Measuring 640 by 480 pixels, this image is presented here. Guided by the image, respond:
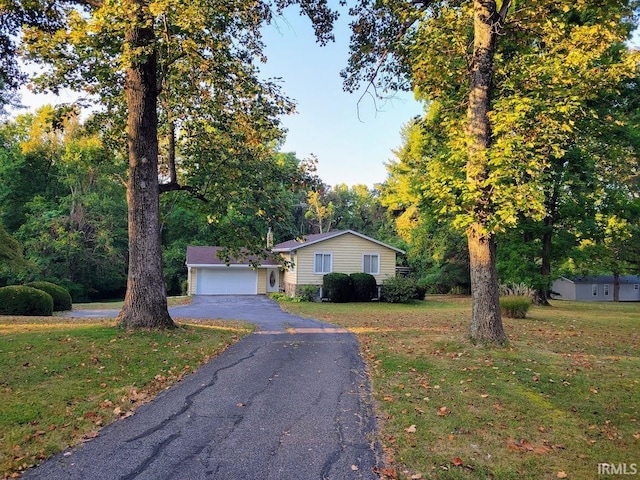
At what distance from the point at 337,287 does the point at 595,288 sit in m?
38.2

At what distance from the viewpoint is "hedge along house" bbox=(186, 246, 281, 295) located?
30016 mm

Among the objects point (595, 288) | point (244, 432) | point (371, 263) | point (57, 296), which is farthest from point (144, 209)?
point (595, 288)

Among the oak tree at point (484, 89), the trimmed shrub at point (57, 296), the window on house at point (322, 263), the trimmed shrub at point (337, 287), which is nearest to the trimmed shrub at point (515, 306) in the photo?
the oak tree at point (484, 89)

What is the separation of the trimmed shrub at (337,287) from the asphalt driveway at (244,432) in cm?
1739

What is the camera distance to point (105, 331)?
9461mm

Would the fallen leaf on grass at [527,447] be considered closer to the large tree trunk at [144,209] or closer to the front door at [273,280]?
the large tree trunk at [144,209]

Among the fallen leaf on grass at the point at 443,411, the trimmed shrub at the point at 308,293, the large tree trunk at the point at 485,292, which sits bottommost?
the fallen leaf on grass at the point at 443,411

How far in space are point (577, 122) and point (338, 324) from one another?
36.3 ft

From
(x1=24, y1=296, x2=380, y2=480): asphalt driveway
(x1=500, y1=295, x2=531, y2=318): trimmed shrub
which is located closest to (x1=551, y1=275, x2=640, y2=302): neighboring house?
(x1=500, y1=295, x2=531, y2=318): trimmed shrub

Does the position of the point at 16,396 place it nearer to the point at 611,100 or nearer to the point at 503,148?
the point at 503,148

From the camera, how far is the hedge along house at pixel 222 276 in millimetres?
30016

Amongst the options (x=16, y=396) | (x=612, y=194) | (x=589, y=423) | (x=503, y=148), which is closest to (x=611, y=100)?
(x=612, y=194)

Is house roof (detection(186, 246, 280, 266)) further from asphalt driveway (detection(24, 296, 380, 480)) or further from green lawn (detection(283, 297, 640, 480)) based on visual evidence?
asphalt driveway (detection(24, 296, 380, 480))

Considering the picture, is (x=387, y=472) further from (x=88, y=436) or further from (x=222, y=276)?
(x=222, y=276)
